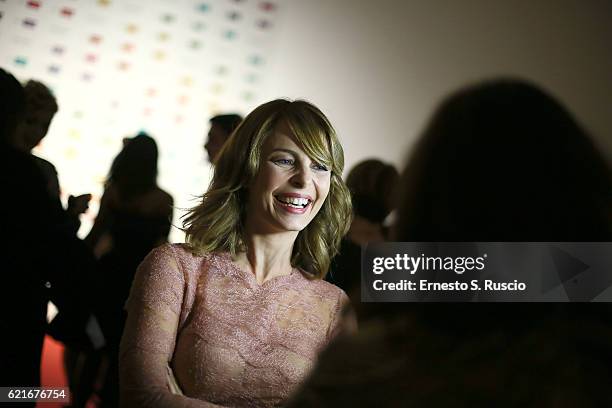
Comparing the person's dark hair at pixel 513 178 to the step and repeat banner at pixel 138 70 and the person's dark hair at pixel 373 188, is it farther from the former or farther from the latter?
the step and repeat banner at pixel 138 70

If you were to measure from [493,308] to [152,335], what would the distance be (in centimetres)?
72

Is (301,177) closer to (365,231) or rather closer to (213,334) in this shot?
(213,334)

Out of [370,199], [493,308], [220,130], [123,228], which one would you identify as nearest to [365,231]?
[370,199]

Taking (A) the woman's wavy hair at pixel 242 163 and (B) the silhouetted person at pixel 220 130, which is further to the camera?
(B) the silhouetted person at pixel 220 130

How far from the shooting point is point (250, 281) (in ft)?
4.45

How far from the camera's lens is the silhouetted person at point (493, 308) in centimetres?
62

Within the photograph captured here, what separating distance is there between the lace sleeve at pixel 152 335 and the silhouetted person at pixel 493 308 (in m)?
0.56

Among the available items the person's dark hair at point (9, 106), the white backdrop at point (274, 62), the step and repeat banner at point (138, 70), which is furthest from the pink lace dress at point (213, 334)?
the white backdrop at point (274, 62)

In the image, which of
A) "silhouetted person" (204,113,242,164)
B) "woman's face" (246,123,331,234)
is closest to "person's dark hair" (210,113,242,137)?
"silhouetted person" (204,113,242,164)

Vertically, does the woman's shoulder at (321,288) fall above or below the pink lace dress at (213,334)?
above

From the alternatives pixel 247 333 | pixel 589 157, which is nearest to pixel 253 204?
pixel 247 333

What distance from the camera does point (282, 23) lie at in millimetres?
3305

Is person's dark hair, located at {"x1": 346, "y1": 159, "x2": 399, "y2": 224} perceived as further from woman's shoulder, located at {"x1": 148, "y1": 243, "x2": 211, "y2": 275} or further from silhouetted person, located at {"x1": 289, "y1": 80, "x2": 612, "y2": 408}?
silhouetted person, located at {"x1": 289, "y1": 80, "x2": 612, "y2": 408}

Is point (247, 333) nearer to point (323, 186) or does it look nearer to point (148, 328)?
point (148, 328)
